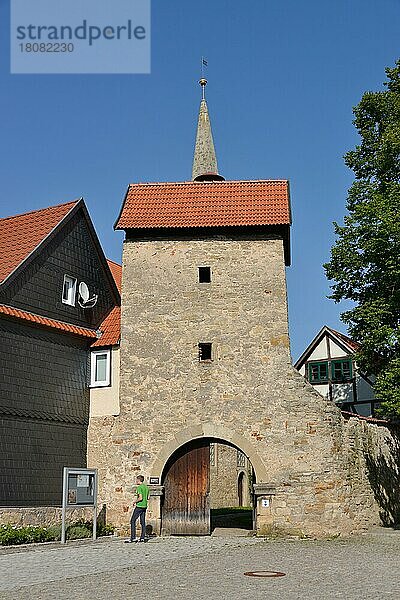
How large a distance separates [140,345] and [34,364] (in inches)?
122

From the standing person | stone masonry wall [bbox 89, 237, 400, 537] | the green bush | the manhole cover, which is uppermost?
stone masonry wall [bbox 89, 237, 400, 537]

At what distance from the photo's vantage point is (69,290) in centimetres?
2308

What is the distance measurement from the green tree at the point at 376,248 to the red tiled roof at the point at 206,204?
3.19 metres

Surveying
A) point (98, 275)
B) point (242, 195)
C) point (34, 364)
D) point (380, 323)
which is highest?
point (242, 195)

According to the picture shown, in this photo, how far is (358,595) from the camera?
9.50 m

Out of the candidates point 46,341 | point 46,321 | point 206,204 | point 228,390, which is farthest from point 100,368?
point 206,204

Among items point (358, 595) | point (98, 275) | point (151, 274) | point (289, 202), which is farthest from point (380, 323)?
point (358, 595)

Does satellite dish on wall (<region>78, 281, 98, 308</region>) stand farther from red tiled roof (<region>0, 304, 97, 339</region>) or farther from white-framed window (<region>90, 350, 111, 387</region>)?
white-framed window (<region>90, 350, 111, 387</region>)

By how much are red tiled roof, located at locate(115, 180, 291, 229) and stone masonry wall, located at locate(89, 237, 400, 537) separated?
2.01 ft

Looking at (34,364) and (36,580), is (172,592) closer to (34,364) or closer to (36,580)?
(36,580)

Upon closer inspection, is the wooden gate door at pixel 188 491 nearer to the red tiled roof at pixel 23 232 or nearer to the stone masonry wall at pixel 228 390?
the stone masonry wall at pixel 228 390

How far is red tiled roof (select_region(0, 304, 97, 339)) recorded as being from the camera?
788 inches

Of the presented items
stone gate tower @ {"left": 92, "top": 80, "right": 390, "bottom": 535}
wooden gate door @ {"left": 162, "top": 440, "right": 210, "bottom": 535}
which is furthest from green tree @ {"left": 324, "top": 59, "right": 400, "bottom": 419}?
wooden gate door @ {"left": 162, "top": 440, "right": 210, "bottom": 535}

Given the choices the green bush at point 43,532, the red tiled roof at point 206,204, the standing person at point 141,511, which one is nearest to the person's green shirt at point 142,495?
the standing person at point 141,511
